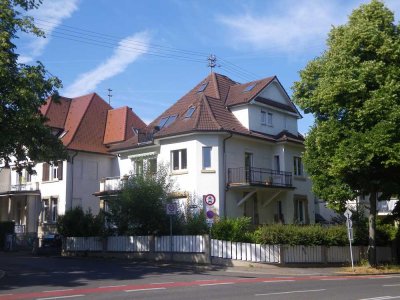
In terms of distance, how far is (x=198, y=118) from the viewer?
1353 inches

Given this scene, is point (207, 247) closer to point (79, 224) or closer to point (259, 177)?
point (259, 177)

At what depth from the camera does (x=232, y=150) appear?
1371 inches

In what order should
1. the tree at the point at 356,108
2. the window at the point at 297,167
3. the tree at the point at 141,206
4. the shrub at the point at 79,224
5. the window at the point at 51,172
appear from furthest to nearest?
1. the window at the point at 51,172
2. the window at the point at 297,167
3. the shrub at the point at 79,224
4. the tree at the point at 141,206
5. the tree at the point at 356,108

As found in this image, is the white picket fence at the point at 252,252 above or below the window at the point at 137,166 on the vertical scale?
below

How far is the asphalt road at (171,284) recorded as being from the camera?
14.5 metres

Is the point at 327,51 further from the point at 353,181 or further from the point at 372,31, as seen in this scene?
the point at 353,181

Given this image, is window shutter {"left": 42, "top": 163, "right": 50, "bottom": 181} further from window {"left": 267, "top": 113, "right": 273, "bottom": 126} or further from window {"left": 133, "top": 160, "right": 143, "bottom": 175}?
window {"left": 267, "top": 113, "right": 273, "bottom": 126}

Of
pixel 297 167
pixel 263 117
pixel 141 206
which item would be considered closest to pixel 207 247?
pixel 141 206

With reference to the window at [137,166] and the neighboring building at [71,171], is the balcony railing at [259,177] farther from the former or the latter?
the neighboring building at [71,171]

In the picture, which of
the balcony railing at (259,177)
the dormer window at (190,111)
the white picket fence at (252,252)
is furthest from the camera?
the dormer window at (190,111)

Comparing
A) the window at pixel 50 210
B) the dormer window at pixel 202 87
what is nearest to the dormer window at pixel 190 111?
the dormer window at pixel 202 87

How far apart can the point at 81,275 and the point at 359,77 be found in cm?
1518

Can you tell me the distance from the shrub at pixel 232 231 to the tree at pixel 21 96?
8802 millimetres

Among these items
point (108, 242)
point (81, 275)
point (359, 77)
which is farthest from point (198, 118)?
point (81, 275)
